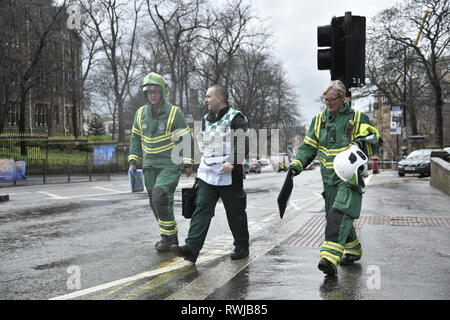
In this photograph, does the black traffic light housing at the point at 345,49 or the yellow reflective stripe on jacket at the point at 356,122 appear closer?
the yellow reflective stripe on jacket at the point at 356,122

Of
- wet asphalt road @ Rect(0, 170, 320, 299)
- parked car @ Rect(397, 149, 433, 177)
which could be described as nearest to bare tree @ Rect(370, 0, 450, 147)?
parked car @ Rect(397, 149, 433, 177)

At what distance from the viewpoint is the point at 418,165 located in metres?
27.5

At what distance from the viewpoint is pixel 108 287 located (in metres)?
4.39

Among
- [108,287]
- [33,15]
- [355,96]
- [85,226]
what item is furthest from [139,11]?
[108,287]

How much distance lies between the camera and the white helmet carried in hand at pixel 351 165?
4.59 metres

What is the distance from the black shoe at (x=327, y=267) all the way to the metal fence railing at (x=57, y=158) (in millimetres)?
20243

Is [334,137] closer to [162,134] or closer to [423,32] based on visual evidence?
[162,134]

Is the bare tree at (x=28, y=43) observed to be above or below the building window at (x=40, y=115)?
above

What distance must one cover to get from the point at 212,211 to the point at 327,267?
4.72 ft

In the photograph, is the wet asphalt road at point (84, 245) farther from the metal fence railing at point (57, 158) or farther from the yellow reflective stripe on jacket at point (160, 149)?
the metal fence railing at point (57, 158)

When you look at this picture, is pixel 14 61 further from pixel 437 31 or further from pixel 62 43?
pixel 437 31

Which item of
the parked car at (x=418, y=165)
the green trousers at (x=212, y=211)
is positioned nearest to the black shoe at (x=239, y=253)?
the green trousers at (x=212, y=211)

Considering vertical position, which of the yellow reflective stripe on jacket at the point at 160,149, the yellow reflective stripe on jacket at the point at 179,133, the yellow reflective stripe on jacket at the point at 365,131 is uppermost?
the yellow reflective stripe on jacket at the point at 179,133

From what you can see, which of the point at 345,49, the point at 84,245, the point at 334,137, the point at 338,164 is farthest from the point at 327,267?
the point at 345,49
